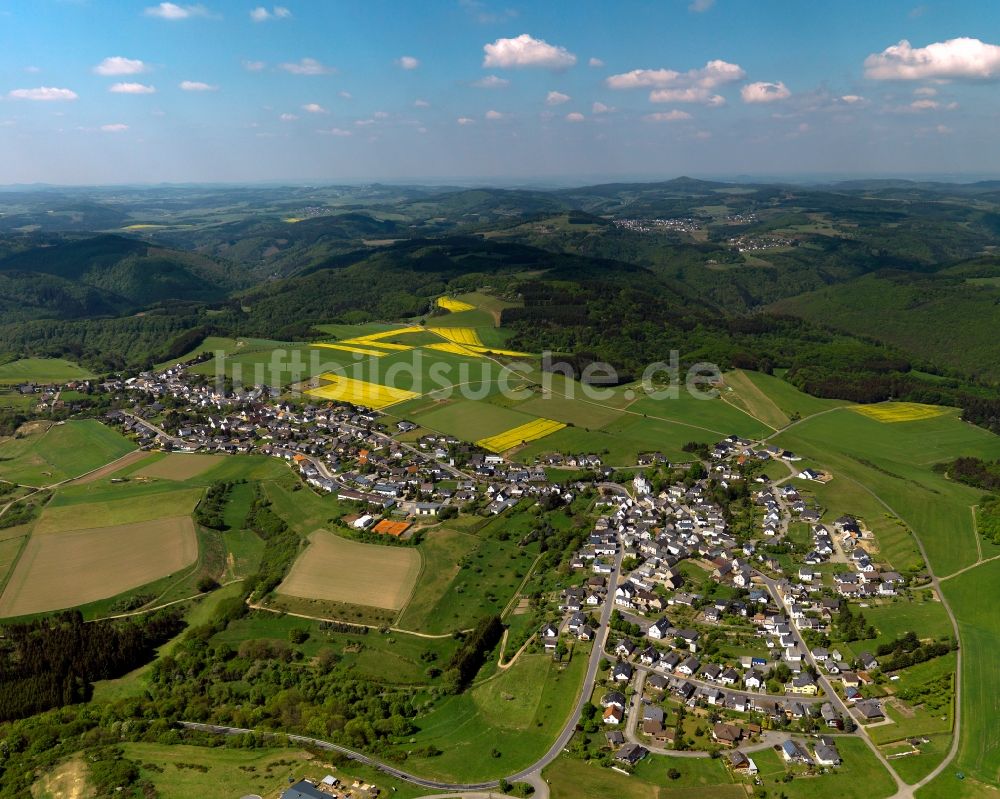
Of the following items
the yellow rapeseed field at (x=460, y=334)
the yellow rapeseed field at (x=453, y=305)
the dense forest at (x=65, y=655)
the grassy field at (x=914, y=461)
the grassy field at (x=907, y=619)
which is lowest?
the dense forest at (x=65, y=655)

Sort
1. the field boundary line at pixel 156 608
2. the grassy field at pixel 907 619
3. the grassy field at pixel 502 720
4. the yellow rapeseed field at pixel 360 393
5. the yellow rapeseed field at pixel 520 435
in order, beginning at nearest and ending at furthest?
the grassy field at pixel 502 720 → the grassy field at pixel 907 619 → the field boundary line at pixel 156 608 → the yellow rapeseed field at pixel 520 435 → the yellow rapeseed field at pixel 360 393

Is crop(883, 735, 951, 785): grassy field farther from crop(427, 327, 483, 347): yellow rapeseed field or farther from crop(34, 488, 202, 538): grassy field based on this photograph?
crop(427, 327, 483, 347): yellow rapeseed field

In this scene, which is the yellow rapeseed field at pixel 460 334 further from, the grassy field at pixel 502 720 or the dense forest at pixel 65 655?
the grassy field at pixel 502 720

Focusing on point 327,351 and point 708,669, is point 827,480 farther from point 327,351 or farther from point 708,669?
point 327,351

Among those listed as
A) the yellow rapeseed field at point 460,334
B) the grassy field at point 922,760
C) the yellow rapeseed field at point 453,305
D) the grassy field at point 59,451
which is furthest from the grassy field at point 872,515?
the yellow rapeseed field at point 453,305

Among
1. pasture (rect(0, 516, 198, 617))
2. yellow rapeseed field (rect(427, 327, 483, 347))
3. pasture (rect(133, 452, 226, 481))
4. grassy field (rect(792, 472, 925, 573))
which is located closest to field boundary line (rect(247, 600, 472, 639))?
pasture (rect(0, 516, 198, 617))

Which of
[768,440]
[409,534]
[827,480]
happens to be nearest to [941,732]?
[827,480]

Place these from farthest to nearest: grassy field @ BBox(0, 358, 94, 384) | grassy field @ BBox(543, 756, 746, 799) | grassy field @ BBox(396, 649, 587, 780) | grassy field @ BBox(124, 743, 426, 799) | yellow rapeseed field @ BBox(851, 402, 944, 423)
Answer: grassy field @ BBox(0, 358, 94, 384) → yellow rapeseed field @ BBox(851, 402, 944, 423) → grassy field @ BBox(396, 649, 587, 780) → grassy field @ BBox(124, 743, 426, 799) → grassy field @ BBox(543, 756, 746, 799)
